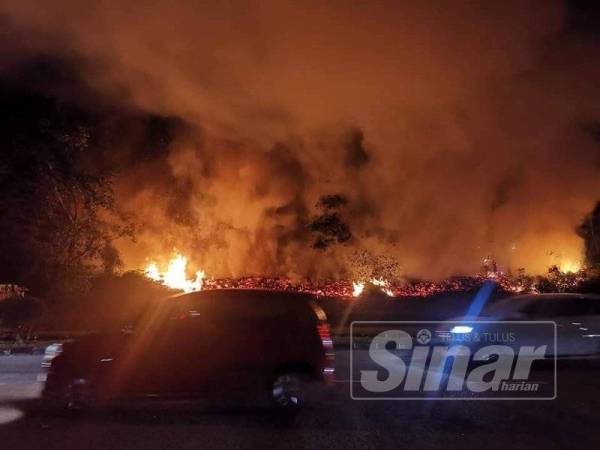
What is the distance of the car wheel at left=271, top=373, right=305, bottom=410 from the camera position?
8938mm

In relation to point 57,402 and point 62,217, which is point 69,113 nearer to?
point 62,217

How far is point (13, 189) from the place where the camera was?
84.9 feet

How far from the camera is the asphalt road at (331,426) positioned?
7309mm

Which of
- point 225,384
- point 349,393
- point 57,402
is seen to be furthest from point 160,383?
point 349,393

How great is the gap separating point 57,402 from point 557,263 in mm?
21859

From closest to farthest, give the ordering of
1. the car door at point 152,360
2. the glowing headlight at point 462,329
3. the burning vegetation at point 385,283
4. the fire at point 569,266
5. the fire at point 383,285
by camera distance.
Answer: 1. the car door at point 152,360
2. the glowing headlight at point 462,329
3. the burning vegetation at point 385,283
4. the fire at point 383,285
5. the fire at point 569,266

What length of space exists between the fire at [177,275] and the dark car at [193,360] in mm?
17729

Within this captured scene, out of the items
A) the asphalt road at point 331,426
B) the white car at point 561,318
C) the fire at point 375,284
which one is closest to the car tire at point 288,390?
the asphalt road at point 331,426

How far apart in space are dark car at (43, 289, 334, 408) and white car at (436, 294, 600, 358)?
4.50 m

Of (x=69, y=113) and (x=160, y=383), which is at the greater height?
(x=69, y=113)

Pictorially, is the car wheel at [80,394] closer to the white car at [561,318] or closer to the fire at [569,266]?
the white car at [561,318]

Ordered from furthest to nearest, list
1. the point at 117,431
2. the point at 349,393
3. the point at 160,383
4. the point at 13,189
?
the point at 13,189, the point at 349,393, the point at 160,383, the point at 117,431

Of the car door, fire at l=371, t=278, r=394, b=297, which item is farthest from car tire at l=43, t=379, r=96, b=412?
fire at l=371, t=278, r=394, b=297

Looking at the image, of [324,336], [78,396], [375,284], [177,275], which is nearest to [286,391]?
[324,336]
